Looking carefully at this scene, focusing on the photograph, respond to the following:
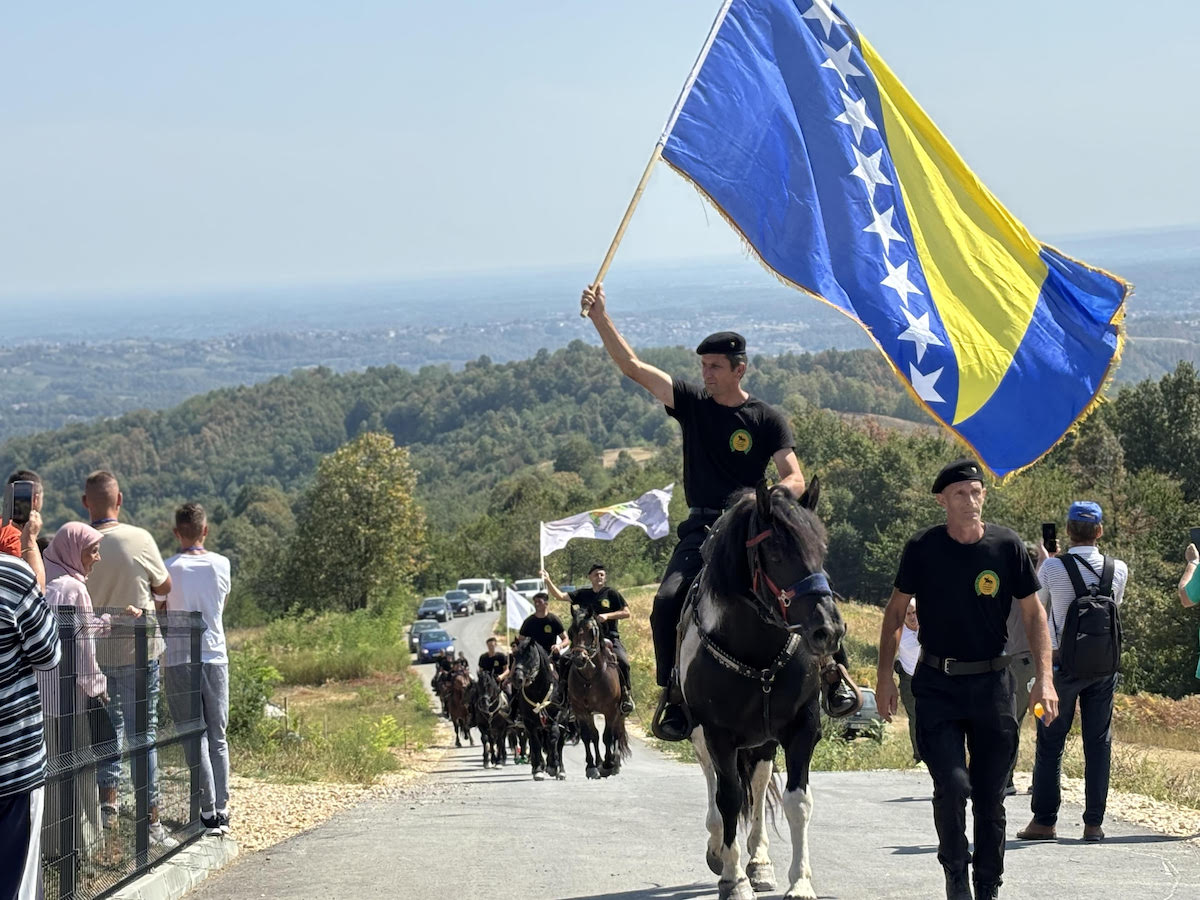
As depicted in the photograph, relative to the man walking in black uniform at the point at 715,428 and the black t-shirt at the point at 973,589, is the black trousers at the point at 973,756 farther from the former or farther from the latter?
the man walking in black uniform at the point at 715,428

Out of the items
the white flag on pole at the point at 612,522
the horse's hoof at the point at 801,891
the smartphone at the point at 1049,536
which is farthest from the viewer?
the white flag on pole at the point at 612,522

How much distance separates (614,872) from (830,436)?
10612 centimetres

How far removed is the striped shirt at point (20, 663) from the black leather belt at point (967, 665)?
4.29 metres

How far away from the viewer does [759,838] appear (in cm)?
943

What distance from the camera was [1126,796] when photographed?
42.3 ft

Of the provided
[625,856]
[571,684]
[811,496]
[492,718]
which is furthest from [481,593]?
[811,496]

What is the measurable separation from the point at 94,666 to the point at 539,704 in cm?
1385

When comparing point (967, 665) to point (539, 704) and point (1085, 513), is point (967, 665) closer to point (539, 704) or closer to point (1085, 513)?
point (1085, 513)

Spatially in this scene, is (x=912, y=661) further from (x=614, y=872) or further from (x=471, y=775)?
(x=471, y=775)

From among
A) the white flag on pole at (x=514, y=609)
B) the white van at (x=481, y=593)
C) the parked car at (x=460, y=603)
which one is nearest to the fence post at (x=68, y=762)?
the white flag on pole at (x=514, y=609)

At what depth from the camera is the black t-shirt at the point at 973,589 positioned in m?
7.96

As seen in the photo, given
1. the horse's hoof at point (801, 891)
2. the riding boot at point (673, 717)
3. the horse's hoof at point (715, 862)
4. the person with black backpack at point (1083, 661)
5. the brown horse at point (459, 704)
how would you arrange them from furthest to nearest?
the brown horse at point (459, 704)
the person with black backpack at point (1083, 661)
the riding boot at point (673, 717)
the horse's hoof at point (715, 862)
the horse's hoof at point (801, 891)

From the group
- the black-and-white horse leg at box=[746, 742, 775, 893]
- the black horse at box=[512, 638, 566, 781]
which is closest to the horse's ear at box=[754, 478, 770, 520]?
the black-and-white horse leg at box=[746, 742, 775, 893]

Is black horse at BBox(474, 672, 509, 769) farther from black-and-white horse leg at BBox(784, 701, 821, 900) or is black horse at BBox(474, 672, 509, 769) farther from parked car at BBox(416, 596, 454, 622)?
parked car at BBox(416, 596, 454, 622)
